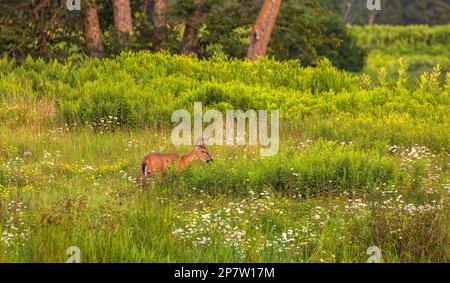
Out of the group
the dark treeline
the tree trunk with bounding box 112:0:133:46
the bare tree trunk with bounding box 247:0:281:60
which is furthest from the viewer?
the dark treeline

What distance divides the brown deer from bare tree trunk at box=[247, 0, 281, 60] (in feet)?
41.1

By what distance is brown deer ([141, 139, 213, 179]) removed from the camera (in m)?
10.6

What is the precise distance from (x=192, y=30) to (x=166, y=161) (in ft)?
45.3

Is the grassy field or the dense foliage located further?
the dense foliage

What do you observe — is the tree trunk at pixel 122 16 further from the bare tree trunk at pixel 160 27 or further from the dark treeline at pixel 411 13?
the dark treeline at pixel 411 13

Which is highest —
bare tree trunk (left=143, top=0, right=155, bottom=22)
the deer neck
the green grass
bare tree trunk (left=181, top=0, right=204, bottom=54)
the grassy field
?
bare tree trunk (left=143, top=0, right=155, bottom=22)

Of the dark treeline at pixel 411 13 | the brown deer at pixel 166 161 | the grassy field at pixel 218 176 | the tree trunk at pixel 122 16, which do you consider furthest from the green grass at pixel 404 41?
the brown deer at pixel 166 161

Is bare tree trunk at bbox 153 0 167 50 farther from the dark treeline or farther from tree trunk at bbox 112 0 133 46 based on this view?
the dark treeline

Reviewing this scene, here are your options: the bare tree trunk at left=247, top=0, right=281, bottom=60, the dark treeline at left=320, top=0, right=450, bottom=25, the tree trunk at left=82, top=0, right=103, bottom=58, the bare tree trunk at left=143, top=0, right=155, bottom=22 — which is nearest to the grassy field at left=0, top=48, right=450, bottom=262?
the tree trunk at left=82, top=0, right=103, bottom=58

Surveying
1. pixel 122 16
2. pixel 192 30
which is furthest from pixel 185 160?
pixel 192 30

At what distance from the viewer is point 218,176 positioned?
10609mm

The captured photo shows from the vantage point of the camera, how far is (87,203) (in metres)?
9.19
